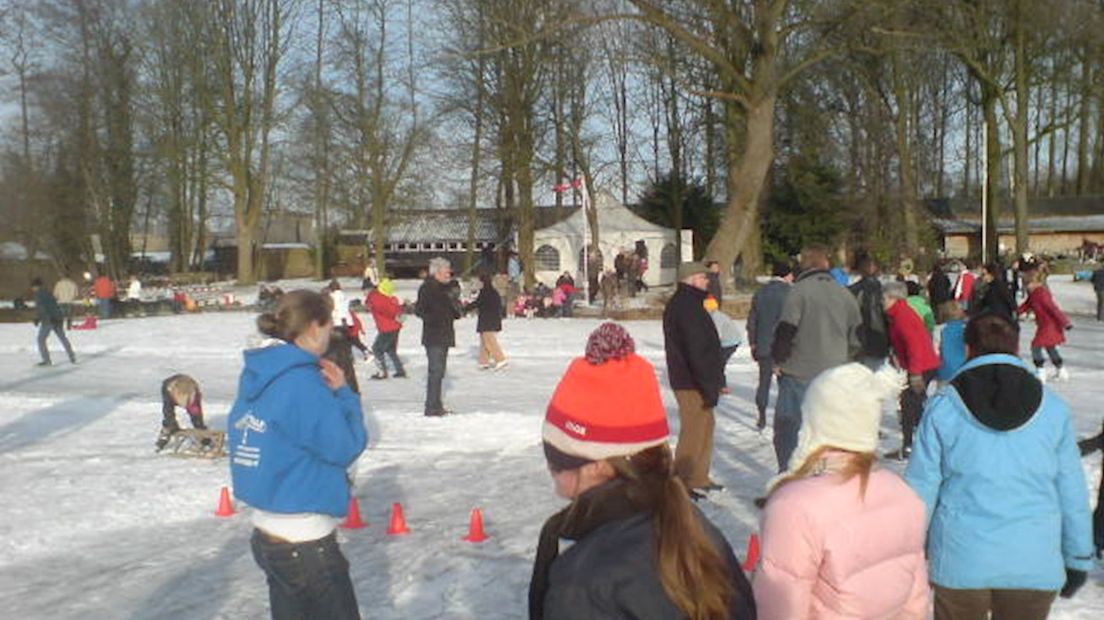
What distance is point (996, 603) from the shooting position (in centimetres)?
381

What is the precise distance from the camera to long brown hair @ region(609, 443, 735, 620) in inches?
81.9

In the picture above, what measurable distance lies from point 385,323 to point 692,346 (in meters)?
8.95

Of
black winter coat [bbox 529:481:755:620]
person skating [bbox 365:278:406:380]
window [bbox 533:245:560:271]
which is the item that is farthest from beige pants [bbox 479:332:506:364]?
window [bbox 533:245:560:271]

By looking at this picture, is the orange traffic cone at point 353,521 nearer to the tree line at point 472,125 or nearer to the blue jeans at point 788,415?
the blue jeans at point 788,415

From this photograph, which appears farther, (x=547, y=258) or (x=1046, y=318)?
(x=547, y=258)

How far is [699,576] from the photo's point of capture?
6.89ft

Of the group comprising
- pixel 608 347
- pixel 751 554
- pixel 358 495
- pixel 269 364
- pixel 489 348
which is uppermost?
pixel 608 347

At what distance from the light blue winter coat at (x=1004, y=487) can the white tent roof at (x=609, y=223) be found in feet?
123

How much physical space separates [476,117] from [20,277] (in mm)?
20965

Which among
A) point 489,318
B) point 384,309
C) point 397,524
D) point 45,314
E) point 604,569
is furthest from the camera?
point 45,314

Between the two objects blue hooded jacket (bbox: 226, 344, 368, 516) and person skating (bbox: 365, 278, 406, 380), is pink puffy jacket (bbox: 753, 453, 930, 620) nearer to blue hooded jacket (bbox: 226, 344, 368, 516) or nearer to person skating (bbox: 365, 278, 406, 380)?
blue hooded jacket (bbox: 226, 344, 368, 516)

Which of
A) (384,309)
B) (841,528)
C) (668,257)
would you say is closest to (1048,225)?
(668,257)

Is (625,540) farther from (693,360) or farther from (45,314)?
(45,314)

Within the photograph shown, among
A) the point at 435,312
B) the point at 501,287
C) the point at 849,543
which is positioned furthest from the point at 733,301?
the point at 849,543
